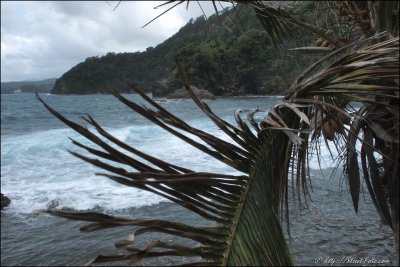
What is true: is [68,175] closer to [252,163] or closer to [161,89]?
[252,163]

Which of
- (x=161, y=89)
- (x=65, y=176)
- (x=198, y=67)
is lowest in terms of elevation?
(x=65, y=176)

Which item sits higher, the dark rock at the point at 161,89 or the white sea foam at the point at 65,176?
the dark rock at the point at 161,89

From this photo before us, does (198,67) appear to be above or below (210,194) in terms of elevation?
above

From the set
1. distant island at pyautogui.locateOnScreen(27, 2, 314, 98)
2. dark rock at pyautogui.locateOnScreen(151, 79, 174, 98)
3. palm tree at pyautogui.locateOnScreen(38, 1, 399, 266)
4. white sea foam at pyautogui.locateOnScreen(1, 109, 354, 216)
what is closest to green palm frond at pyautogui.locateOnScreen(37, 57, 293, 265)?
palm tree at pyautogui.locateOnScreen(38, 1, 399, 266)

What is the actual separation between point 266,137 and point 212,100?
48.1 meters

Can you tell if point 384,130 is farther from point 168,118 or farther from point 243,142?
point 168,118

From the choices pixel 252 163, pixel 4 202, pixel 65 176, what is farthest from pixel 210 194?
pixel 65 176

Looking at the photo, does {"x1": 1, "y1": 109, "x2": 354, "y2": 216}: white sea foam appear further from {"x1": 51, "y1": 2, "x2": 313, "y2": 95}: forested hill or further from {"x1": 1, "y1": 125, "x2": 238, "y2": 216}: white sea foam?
{"x1": 51, "y1": 2, "x2": 313, "y2": 95}: forested hill

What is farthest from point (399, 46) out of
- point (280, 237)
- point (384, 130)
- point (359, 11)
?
point (359, 11)

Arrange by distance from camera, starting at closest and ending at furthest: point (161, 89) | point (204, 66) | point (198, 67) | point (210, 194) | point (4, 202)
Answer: point (210, 194) → point (4, 202) → point (204, 66) → point (198, 67) → point (161, 89)

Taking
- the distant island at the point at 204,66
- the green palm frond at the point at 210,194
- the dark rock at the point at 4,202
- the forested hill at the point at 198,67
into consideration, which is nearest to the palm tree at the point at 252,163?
the green palm frond at the point at 210,194

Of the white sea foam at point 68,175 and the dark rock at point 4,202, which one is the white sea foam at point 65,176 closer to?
the white sea foam at point 68,175

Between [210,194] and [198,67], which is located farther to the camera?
[198,67]

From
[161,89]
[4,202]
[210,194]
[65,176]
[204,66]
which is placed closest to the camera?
[210,194]
